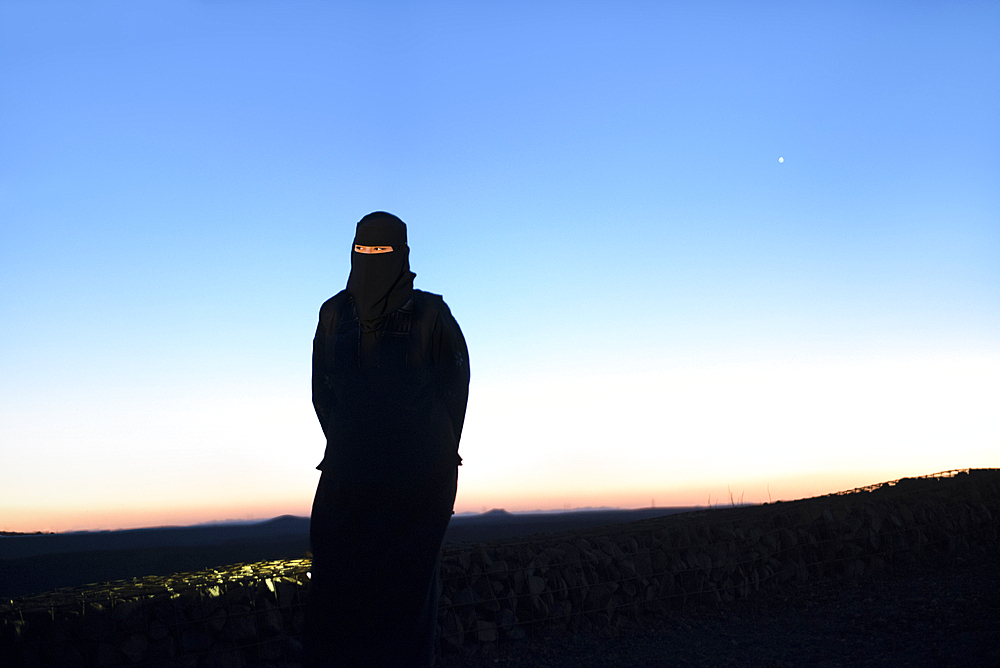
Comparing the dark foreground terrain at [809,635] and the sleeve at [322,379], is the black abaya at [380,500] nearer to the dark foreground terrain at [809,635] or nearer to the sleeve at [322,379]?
the sleeve at [322,379]

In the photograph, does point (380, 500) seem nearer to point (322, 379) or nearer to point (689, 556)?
point (322, 379)

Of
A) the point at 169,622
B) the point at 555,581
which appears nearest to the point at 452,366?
the point at 169,622

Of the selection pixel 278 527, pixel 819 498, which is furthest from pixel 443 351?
pixel 278 527

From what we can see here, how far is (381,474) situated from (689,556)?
21.0ft

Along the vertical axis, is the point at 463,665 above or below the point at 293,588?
below

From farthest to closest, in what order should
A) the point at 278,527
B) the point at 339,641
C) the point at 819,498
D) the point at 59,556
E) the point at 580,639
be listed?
1. the point at 278,527
2. the point at 59,556
3. the point at 819,498
4. the point at 580,639
5. the point at 339,641

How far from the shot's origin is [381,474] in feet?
12.1

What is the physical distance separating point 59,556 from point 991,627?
59.4 feet

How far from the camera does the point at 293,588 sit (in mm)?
7039

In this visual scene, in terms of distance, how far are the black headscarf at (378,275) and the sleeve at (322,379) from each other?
31 centimetres

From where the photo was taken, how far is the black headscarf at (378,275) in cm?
377

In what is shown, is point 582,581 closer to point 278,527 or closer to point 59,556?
point 59,556

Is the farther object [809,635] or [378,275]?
[809,635]

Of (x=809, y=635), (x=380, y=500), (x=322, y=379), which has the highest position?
(x=322, y=379)
